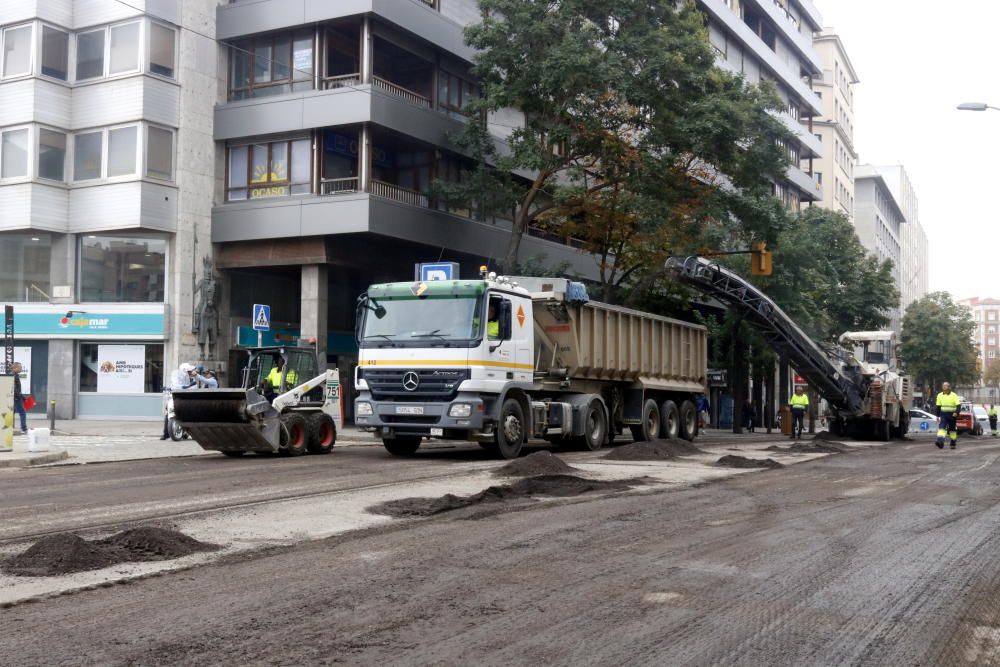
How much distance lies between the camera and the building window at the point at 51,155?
30781 mm

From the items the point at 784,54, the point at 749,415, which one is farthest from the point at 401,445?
the point at 784,54

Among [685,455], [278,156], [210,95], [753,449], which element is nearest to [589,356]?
[685,455]

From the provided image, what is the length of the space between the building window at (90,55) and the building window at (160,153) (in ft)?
9.19

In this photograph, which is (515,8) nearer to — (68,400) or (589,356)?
(589,356)

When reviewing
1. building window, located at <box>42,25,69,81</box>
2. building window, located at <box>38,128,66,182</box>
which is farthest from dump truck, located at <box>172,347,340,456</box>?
building window, located at <box>42,25,69,81</box>

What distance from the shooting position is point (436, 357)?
17.2 meters

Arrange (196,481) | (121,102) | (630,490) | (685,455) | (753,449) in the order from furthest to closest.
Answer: (121,102)
(753,449)
(685,455)
(196,481)
(630,490)

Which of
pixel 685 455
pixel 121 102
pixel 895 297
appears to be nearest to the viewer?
pixel 685 455

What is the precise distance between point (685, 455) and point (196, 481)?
30.5 feet

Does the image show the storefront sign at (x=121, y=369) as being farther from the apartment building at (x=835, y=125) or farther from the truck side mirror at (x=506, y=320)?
the apartment building at (x=835, y=125)

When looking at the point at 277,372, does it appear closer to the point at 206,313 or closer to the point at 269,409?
the point at 269,409

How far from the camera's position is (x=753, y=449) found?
2205 cm

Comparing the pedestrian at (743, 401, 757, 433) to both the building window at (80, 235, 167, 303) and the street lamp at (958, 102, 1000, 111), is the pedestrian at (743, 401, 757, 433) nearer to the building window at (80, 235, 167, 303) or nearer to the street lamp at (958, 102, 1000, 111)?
the street lamp at (958, 102, 1000, 111)

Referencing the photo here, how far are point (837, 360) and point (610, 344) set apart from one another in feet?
36.6
